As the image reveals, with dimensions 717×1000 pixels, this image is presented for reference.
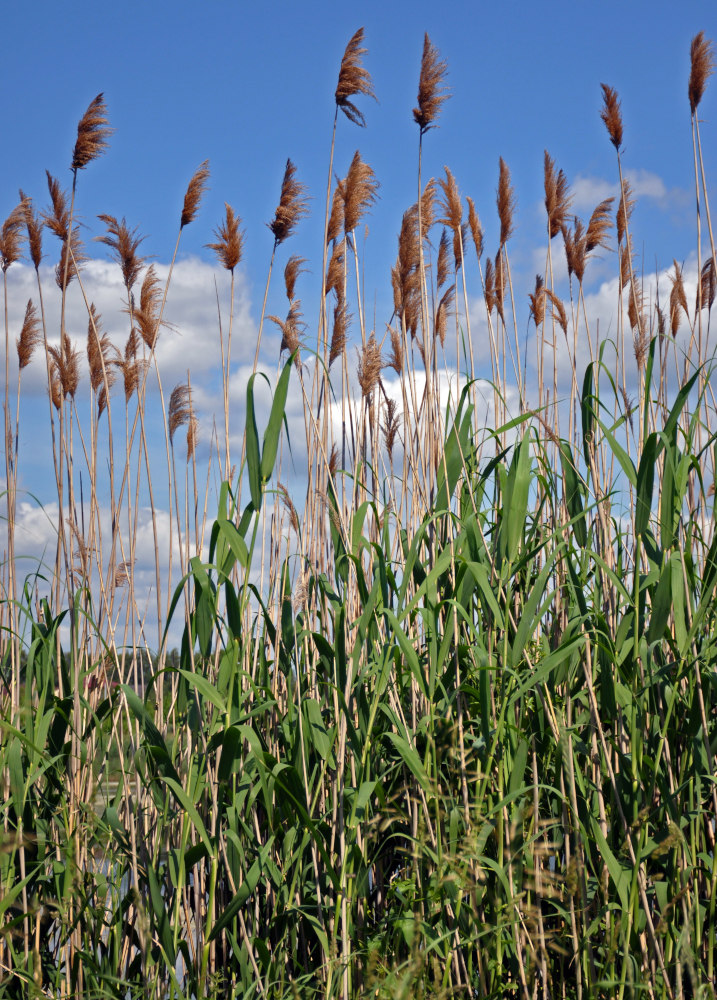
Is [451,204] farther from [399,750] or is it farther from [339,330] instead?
[399,750]

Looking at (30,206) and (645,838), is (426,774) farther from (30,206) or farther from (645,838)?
(30,206)

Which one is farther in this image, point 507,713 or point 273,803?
point 273,803

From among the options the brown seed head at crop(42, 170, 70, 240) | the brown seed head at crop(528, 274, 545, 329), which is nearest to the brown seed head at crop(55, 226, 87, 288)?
the brown seed head at crop(42, 170, 70, 240)

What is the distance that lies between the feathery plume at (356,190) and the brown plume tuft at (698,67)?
4.10 feet

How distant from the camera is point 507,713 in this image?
2094 millimetres

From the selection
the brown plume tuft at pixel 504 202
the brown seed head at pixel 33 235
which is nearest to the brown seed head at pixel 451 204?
the brown plume tuft at pixel 504 202

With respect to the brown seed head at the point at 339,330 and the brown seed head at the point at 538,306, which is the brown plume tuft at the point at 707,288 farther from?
the brown seed head at the point at 339,330

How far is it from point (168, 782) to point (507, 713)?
0.87 meters

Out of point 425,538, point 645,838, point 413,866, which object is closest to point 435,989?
point 413,866

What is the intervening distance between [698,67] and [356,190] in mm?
1365

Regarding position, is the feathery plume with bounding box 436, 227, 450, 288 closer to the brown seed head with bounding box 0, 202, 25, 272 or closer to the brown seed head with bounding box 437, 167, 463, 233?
the brown seed head with bounding box 437, 167, 463, 233

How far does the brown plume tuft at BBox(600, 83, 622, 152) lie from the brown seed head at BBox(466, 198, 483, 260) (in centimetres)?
60

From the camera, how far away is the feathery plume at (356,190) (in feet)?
8.81

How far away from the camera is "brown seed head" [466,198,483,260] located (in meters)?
3.27
